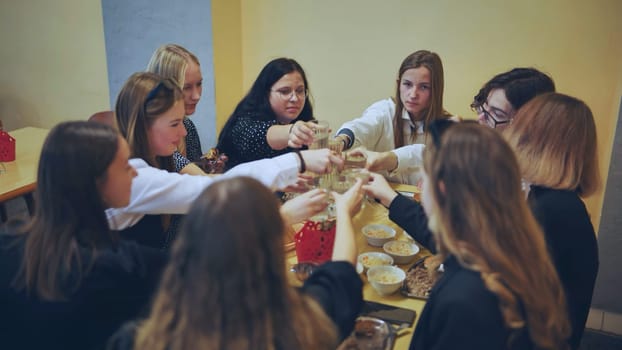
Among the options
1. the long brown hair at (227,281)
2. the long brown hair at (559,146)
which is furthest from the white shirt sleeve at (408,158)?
the long brown hair at (227,281)

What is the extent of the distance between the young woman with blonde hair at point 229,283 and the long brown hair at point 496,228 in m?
0.42

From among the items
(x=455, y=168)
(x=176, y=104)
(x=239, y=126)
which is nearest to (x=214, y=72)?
(x=239, y=126)

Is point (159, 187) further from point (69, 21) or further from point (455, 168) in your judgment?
point (69, 21)

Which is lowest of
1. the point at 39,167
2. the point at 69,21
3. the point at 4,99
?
the point at 4,99

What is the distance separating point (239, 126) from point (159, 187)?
1.08 m

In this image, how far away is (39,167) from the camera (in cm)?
134

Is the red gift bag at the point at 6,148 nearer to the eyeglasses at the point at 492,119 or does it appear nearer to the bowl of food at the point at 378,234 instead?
the bowl of food at the point at 378,234

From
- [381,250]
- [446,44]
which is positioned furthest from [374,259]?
[446,44]

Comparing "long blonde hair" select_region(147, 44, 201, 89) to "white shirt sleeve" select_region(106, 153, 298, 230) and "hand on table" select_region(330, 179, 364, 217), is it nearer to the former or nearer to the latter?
"white shirt sleeve" select_region(106, 153, 298, 230)

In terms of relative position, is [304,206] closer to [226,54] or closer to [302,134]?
[302,134]

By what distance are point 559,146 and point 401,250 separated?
67 cm

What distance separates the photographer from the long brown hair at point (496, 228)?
1.19 metres

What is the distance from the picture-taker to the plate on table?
1714 millimetres

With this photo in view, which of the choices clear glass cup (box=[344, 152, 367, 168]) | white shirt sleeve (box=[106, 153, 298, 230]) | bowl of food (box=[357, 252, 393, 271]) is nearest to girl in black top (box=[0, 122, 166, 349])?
white shirt sleeve (box=[106, 153, 298, 230])
